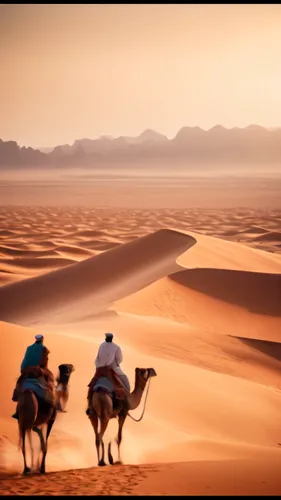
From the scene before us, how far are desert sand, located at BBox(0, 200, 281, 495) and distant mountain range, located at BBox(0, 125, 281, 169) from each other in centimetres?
12621

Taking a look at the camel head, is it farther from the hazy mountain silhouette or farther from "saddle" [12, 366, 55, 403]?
the hazy mountain silhouette

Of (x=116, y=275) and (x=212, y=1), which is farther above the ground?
(x=212, y=1)

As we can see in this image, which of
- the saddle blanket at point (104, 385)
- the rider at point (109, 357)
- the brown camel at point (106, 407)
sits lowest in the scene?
the brown camel at point (106, 407)

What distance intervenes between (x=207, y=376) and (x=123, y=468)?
580 centimetres

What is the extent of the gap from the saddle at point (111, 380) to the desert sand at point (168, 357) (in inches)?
29.5

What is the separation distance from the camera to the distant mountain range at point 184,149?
15775 centimetres

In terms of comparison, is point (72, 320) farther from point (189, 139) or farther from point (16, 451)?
point (189, 139)

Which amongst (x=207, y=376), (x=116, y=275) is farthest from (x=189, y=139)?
(x=207, y=376)

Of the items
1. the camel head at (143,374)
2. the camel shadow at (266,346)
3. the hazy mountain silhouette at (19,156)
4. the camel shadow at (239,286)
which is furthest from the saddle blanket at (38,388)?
the hazy mountain silhouette at (19,156)

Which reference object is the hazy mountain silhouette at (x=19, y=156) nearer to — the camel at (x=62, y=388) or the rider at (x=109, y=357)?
the rider at (x=109, y=357)

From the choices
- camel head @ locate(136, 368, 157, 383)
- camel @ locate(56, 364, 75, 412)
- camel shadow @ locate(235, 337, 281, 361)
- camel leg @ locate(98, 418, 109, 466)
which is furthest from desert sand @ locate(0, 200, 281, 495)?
camel head @ locate(136, 368, 157, 383)

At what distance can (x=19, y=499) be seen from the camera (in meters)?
6.64

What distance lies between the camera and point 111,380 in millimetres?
8344

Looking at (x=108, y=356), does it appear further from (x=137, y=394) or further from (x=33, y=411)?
(x=33, y=411)
